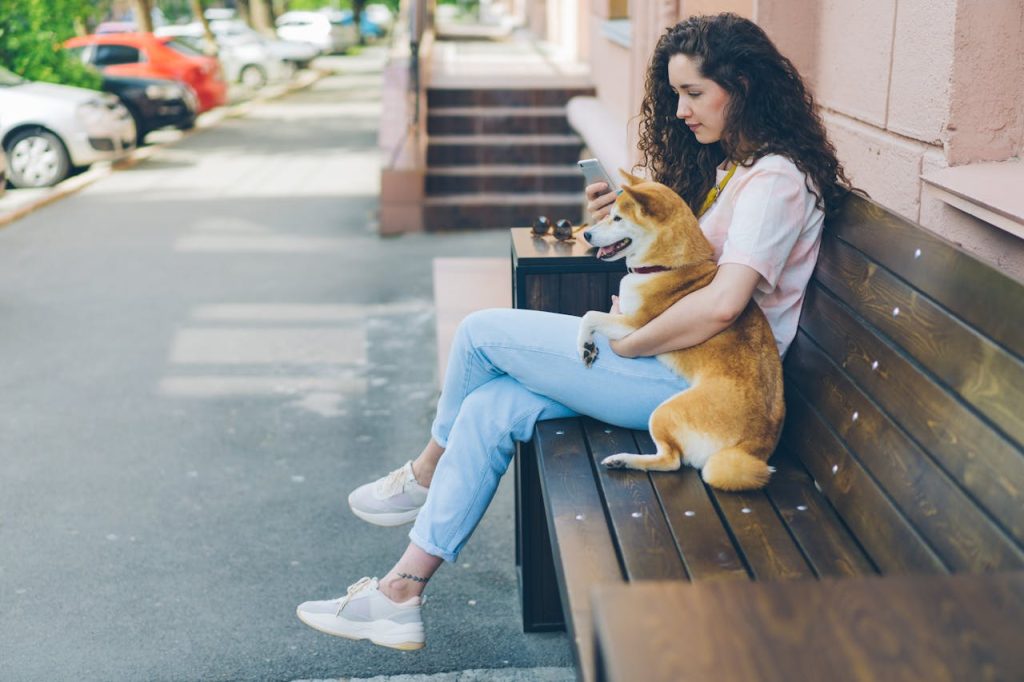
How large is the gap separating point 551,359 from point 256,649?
4.03 feet

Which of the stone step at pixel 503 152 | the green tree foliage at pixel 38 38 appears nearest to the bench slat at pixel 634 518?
the stone step at pixel 503 152

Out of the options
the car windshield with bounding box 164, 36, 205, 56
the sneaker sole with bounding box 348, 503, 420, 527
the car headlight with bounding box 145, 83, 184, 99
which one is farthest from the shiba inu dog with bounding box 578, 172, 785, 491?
the car windshield with bounding box 164, 36, 205, 56

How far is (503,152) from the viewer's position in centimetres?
1136

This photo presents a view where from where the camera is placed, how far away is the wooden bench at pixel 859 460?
6.74 ft

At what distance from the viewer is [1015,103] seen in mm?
3266

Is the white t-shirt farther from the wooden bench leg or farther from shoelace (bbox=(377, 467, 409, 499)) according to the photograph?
shoelace (bbox=(377, 467, 409, 499))

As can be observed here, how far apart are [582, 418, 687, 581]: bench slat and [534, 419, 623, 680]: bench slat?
1.0 inches

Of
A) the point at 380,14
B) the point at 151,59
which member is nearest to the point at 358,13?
the point at 380,14

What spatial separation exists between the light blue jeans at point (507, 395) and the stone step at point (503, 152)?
829cm

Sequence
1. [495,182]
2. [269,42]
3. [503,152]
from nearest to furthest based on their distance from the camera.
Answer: [495,182] → [503,152] → [269,42]

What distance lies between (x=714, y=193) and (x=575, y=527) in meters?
1.15

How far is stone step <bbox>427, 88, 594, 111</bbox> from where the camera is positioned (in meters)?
11.9

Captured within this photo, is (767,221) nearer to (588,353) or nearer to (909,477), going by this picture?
(588,353)

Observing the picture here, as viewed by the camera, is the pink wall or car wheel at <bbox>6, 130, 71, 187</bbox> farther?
car wheel at <bbox>6, 130, 71, 187</bbox>
